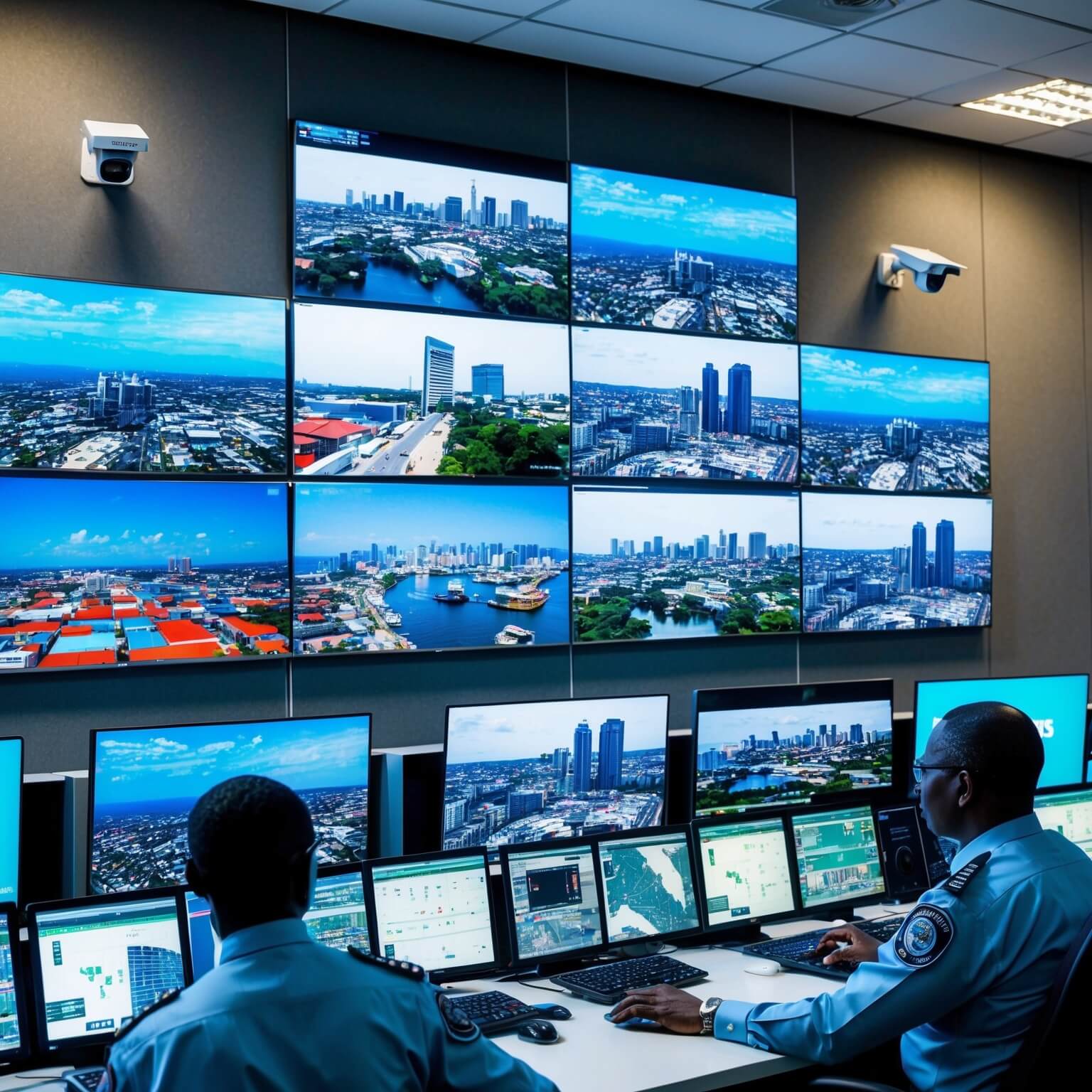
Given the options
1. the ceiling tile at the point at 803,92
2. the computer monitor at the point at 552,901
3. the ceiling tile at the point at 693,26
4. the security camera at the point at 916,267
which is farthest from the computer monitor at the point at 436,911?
the security camera at the point at 916,267

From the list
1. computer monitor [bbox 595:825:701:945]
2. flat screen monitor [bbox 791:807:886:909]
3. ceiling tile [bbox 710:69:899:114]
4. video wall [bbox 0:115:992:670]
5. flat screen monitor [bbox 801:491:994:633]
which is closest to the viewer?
computer monitor [bbox 595:825:701:945]

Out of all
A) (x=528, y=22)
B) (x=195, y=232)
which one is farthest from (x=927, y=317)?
(x=195, y=232)

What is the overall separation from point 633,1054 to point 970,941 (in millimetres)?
600

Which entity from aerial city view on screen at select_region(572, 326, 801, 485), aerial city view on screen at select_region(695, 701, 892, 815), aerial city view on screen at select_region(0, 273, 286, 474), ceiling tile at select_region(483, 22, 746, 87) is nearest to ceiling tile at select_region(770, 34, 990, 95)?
ceiling tile at select_region(483, 22, 746, 87)

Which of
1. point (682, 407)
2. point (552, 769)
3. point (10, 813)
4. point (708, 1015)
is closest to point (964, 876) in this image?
point (708, 1015)

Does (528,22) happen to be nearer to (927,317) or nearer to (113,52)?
(113,52)

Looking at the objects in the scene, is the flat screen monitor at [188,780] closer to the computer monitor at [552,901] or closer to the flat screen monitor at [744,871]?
the computer monitor at [552,901]

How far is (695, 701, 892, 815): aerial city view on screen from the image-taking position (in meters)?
3.34

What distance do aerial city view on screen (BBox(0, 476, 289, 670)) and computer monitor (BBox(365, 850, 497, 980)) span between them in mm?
1192

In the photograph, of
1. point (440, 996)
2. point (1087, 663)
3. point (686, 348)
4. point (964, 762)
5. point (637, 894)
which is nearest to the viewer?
point (440, 996)

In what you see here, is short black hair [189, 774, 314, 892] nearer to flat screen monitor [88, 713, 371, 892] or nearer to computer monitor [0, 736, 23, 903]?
flat screen monitor [88, 713, 371, 892]

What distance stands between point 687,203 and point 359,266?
1.26 metres

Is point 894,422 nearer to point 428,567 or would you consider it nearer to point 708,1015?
point 428,567

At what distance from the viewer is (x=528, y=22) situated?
3844 mm
